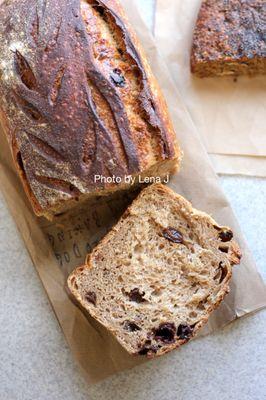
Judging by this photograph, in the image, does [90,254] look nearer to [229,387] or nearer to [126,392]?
[126,392]

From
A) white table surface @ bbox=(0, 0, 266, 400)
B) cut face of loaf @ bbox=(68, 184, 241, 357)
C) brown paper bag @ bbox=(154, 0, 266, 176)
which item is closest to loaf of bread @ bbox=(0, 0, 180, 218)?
cut face of loaf @ bbox=(68, 184, 241, 357)

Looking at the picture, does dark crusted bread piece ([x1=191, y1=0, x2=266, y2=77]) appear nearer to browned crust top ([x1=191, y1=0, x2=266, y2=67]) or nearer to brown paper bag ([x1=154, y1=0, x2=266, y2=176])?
browned crust top ([x1=191, y1=0, x2=266, y2=67])

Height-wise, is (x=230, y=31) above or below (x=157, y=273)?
above

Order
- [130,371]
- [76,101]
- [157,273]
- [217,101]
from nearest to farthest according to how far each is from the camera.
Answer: [76,101]
[157,273]
[130,371]
[217,101]

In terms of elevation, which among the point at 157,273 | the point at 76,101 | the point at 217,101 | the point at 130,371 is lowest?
the point at 130,371

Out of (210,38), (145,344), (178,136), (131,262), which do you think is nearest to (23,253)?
(131,262)

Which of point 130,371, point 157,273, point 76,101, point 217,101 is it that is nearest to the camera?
point 76,101

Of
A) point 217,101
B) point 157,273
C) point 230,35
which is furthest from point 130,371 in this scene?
point 230,35

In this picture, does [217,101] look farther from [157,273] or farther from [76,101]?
[157,273]
